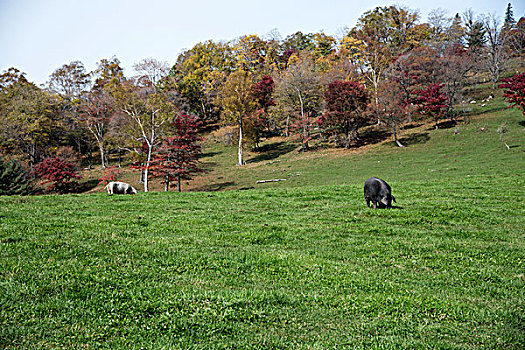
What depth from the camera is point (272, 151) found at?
50781mm

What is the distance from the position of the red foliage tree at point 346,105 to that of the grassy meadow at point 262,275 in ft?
98.6

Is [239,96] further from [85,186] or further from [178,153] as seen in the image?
[85,186]

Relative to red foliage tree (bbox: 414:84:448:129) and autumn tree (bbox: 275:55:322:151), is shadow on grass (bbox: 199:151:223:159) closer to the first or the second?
autumn tree (bbox: 275:55:322:151)

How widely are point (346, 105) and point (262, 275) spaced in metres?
39.7

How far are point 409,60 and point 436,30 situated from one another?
27460 millimetres

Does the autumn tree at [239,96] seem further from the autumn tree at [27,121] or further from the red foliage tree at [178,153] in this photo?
the autumn tree at [27,121]

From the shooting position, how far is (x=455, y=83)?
45344 mm

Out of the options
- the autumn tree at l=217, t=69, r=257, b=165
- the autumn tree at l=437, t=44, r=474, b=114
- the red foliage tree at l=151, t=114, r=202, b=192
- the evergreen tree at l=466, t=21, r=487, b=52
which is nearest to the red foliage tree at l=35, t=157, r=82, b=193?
the red foliage tree at l=151, t=114, r=202, b=192

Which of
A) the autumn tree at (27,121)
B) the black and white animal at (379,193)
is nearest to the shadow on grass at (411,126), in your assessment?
the black and white animal at (379,193)

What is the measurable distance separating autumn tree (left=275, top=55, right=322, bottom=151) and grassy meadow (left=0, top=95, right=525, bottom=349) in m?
36.9

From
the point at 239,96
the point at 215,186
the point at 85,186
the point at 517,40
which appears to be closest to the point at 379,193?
the point at 215,186

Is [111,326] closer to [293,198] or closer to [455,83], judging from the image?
[293,198]

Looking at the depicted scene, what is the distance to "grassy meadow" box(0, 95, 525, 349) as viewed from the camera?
4.19m

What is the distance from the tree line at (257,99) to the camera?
117 ft
